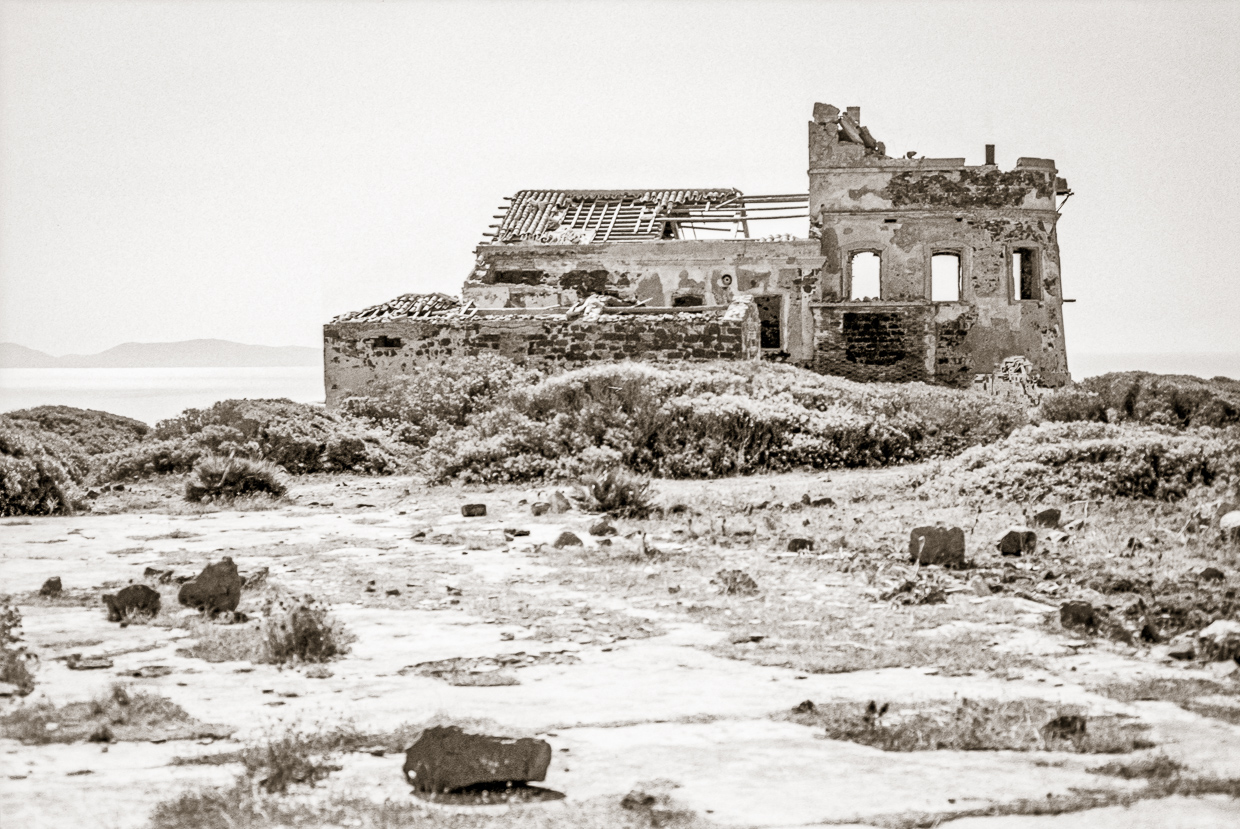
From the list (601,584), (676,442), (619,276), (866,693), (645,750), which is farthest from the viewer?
(619,276)

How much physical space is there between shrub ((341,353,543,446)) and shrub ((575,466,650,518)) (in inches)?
217

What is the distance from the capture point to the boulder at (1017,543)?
778 cm

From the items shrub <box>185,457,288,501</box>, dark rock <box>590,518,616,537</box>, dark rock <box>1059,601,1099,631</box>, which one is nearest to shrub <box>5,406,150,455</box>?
shrub <box>185,457,288,501</box>

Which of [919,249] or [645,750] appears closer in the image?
[645,750]

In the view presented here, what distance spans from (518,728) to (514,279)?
91.1ft

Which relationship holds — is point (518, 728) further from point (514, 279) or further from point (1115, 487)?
point (514, 279)

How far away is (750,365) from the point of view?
55.4 feet

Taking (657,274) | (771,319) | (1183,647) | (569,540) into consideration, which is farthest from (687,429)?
(771,319)

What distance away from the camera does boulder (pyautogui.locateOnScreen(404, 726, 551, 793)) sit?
3732 millimetres

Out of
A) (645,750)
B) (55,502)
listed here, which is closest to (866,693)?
(645,750)

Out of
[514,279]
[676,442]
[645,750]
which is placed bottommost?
[645,750]

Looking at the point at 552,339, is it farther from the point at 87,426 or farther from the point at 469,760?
the point at 469,760

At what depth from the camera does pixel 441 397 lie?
653 inches

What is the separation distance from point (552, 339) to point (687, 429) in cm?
580
